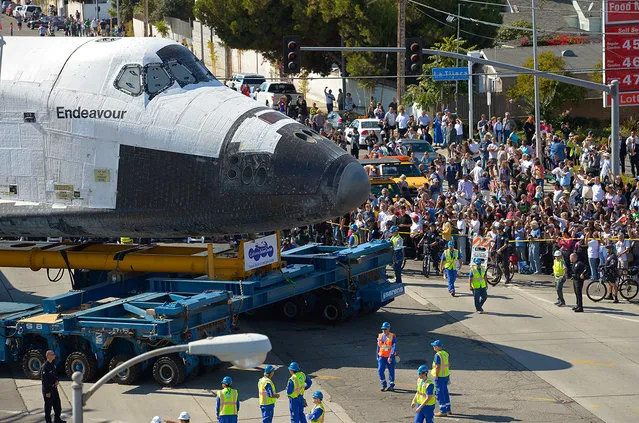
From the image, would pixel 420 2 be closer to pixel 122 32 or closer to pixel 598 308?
pixel 598 308

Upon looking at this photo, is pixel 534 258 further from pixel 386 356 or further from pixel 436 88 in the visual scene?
pixel 436 88

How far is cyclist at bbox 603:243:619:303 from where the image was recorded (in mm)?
26953

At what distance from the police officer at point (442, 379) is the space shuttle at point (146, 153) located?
2963 millimetres

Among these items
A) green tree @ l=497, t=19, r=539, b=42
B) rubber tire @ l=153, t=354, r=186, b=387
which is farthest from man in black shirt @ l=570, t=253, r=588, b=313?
green tree @ l=497, t=19, r=539, b=42

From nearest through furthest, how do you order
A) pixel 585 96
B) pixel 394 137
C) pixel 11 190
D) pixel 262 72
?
pixel 11 190 < pixel 394 137 < pixel 585 96 < pixel 262 72

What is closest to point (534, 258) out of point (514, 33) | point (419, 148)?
point (419, 148)

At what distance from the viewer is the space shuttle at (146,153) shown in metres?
19.3

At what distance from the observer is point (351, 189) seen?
19.0 meters

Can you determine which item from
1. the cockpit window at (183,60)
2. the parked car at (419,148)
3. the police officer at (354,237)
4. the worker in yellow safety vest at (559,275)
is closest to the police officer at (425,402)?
the cockpit window at (183,60)

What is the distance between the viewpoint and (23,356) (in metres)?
21.4

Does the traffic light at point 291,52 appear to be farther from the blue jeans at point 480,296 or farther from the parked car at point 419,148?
the parked car at point 419,148

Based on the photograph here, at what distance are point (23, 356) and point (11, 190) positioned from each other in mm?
3195

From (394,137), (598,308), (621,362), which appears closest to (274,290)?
(621,362)

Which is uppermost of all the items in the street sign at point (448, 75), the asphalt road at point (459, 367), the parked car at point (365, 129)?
the street sign at point (448, 75)
